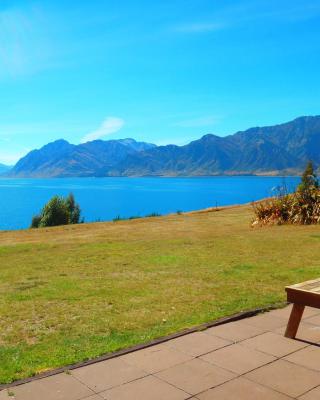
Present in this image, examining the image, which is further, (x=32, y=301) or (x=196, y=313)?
(x=32, y=301)

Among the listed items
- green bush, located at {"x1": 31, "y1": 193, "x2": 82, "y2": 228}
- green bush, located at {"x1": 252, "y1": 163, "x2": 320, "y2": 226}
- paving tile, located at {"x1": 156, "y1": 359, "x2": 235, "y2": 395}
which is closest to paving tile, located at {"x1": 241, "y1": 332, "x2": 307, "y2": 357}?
paving tile, located at {"x1": 156, "y1": 359, "x2": 235, "y2": 395}

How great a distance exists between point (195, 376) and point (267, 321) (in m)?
1.75

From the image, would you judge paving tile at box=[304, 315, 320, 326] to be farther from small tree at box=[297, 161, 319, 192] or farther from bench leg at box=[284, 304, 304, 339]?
small tree at box=[297, 161, 319, 192]

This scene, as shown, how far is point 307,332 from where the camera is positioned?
16.4 feet

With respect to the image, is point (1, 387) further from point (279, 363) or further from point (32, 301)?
point (32, 301)

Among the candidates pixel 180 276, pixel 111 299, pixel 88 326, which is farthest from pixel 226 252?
pixel 88 326

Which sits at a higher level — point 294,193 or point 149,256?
point 294,193

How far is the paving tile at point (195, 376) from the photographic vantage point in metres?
3.70

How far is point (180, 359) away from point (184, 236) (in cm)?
985

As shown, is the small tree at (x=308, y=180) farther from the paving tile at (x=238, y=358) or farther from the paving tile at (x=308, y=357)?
the paving tile at (x=238, y=358)

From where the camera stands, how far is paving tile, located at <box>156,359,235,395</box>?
12.1ft

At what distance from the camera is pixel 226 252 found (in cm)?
1059

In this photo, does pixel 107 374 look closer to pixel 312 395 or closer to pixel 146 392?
pixel 146 392

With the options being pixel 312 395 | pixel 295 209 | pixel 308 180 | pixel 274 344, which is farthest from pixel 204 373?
pixel 308 180
